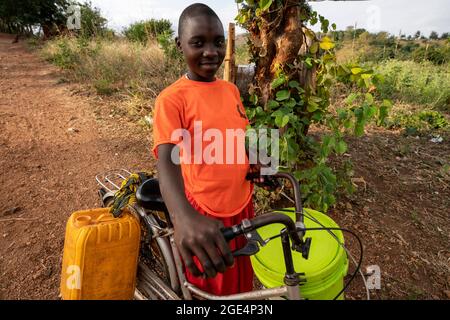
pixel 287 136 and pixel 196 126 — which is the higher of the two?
pixel 196 126

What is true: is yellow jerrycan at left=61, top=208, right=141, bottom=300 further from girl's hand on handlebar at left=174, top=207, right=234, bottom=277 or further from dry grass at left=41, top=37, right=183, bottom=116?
dry grass at left=41, top=37, right=183, bottom=116

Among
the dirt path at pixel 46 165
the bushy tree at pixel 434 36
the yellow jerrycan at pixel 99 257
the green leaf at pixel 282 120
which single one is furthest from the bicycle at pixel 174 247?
the bushy tree at pixel 434 36

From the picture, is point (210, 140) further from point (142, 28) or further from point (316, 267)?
point (142, 28)

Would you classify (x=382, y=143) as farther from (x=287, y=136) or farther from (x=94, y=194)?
(x=94, y=194)

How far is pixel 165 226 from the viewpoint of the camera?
1620 millimetres

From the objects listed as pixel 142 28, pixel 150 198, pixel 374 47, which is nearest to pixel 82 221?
pixel 150 198

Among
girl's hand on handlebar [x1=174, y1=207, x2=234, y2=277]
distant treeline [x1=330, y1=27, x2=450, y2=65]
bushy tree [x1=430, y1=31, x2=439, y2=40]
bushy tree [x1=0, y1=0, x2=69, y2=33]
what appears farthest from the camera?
bushy tree [x1=0, y1=0, x2=69, y2=33]

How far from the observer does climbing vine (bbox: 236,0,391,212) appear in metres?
2.18

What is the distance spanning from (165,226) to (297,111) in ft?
4.75

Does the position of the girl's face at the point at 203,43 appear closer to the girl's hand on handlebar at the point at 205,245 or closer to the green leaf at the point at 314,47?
the girl's hand on handlebar at the point at 205,245

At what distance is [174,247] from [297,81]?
1616 millimetres

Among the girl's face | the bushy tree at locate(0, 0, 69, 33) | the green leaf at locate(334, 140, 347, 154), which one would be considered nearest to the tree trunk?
the green leaf at locate(334, 140, 347, 154)

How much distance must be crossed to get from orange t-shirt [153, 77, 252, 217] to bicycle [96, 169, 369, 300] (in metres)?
0.21
